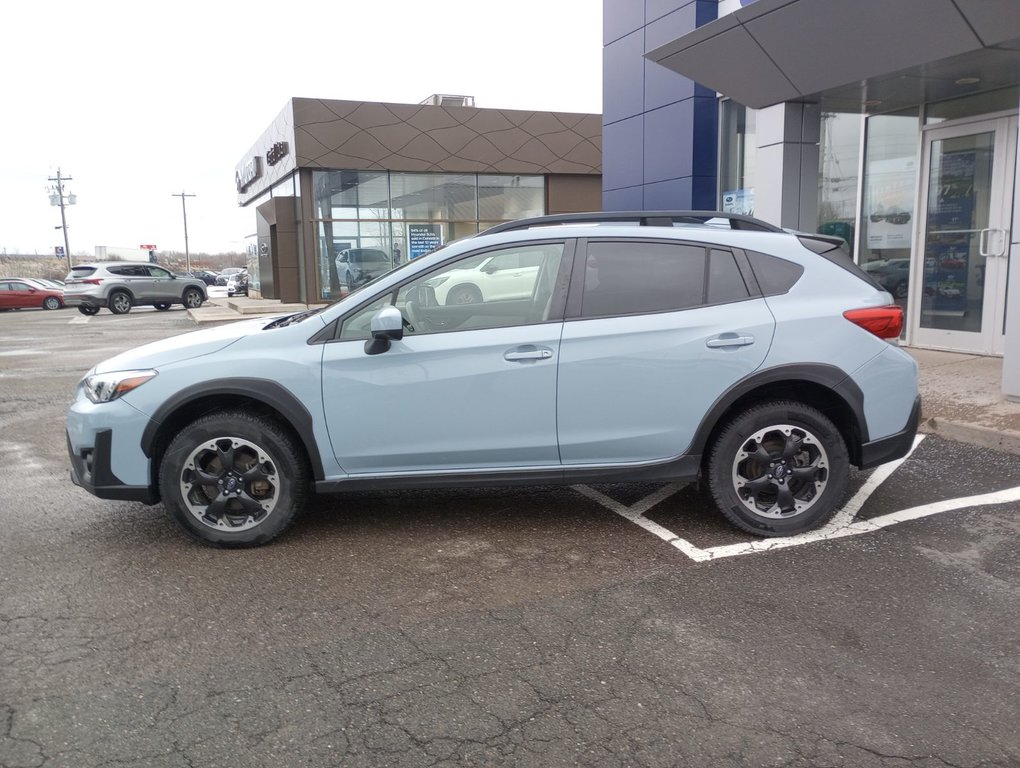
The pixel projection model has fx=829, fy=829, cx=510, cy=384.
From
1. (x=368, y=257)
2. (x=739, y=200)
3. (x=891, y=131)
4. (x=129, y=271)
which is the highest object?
(x=891, y=131)

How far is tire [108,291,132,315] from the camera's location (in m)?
28.5

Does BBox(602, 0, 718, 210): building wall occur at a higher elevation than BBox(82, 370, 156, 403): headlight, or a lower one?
higher

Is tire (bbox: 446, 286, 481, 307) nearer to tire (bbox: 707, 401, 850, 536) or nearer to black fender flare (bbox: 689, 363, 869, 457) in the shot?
black fender flare (bbox: 689, 363, 869, 457)

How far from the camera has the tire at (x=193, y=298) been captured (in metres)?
30.5

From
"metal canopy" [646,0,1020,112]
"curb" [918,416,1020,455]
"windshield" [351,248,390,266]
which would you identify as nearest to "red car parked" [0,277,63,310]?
"windshield" [351,248,390,266]

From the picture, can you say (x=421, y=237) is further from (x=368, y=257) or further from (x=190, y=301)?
(x=190, y=301)

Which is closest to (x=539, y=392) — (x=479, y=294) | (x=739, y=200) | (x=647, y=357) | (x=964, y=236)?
(x=647, y=357)

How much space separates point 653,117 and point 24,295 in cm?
3119

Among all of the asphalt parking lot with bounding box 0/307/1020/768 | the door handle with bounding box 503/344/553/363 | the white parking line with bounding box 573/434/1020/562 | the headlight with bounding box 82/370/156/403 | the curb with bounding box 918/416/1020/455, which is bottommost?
the asphalt parking lot with bounding box 0/307/1020/768

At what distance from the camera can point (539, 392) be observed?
4.35 metres

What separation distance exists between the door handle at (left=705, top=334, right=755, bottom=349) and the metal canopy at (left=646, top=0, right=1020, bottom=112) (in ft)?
15.1

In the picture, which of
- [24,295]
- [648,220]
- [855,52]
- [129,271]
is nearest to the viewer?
[648,220]

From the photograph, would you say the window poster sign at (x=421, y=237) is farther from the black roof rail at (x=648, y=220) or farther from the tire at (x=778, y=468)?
the tire at (x=778, y=468)

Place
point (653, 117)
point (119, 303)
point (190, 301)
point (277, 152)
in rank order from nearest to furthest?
1. point (653, 117)
2. point (277, 152)
3. point (119, 303)
4. point (190, 301)
